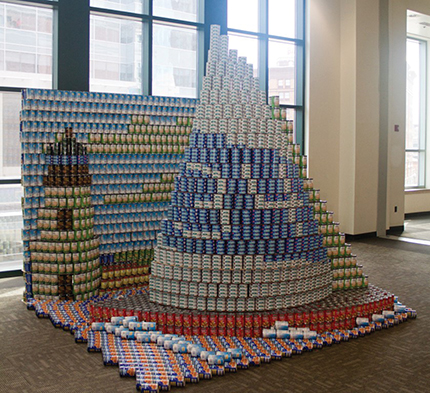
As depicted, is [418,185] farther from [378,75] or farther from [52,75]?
[52,75]

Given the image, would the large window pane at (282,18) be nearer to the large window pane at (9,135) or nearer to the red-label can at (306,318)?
the large window pane at (9,135)

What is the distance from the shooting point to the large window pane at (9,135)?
301 inches

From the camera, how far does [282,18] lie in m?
10.4

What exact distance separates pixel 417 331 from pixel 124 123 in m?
4.59

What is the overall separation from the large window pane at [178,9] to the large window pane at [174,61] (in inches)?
7.0

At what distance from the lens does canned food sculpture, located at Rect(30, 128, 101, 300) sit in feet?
20.5

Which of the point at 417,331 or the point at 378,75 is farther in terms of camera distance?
the point at 378,75

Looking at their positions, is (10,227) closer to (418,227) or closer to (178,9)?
(178,9)

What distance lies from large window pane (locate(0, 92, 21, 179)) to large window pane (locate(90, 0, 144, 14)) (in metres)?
1.84

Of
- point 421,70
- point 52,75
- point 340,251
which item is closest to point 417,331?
point 340,251

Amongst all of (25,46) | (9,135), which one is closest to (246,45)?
(25,46)

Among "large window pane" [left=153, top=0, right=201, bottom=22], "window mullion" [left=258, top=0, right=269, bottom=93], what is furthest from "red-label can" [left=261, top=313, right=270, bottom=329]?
"window mullion" [left=258, top=0, right=269, bottom=93]

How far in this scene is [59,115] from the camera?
6973 millimetres

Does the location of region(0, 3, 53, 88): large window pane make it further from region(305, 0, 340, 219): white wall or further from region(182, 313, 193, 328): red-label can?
region(305, 0, 340, 219): white wall
